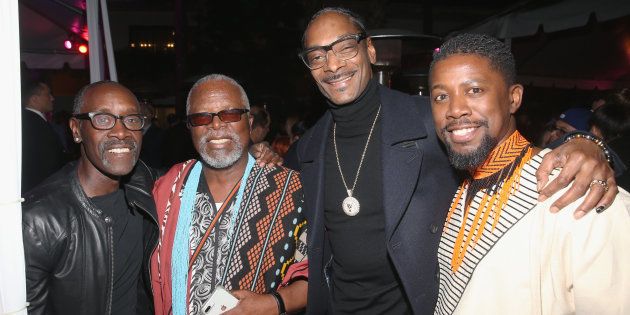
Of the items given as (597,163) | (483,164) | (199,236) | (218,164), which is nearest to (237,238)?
(199,236)

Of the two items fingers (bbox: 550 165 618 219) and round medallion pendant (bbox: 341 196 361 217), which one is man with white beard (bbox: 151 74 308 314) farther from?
fingers (bbox: 550 165 618 219)

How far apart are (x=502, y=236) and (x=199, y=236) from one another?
5.61 ft

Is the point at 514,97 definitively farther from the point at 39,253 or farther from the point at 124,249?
the point at 39,253

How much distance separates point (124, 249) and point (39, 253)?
18.5 inches

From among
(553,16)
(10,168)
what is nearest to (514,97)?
(10,168)

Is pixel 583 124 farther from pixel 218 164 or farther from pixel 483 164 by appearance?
pixel 218 164

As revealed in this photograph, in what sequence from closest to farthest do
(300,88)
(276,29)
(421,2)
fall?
(276,29), (300,88), (421,2)

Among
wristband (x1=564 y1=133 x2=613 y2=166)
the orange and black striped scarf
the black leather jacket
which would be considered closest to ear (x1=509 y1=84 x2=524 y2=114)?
the orange and black striped scarf

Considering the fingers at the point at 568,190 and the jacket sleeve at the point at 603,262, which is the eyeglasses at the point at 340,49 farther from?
the jacket sleeve at the point at 603,262

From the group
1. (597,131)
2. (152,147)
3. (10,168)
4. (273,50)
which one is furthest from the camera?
(273,50)

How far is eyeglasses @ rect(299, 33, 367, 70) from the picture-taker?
2.73m

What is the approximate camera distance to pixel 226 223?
8.86 feet

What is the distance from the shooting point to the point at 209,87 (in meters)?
2.88

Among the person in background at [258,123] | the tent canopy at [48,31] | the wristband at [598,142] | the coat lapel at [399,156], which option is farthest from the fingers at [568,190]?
the tent canopy at [48,31]
